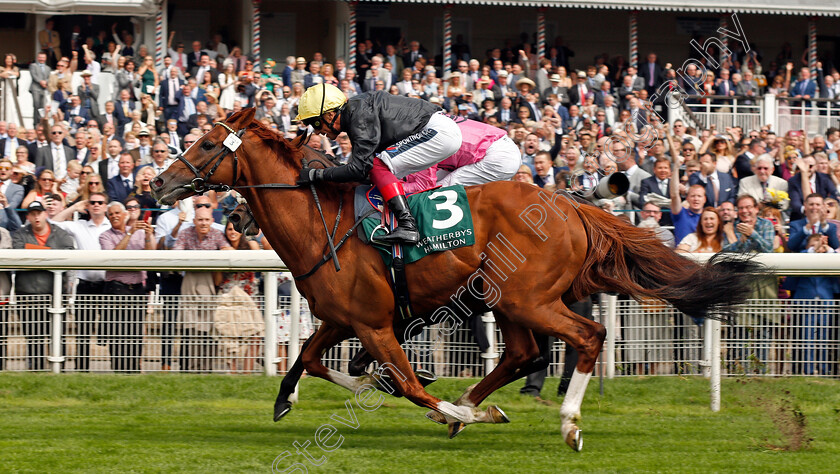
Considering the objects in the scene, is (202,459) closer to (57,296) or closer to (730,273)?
(57,296)

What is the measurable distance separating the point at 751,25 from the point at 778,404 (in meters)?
17.0

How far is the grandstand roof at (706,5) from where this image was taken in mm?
18734

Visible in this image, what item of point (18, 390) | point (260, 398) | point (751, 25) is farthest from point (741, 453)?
point (751, 25)

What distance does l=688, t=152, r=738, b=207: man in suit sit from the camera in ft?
31.0

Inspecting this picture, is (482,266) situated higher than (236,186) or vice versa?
(236,186)

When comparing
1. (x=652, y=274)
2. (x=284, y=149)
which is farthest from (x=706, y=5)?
(x=284, y=149)

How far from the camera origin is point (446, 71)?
17.7 meters

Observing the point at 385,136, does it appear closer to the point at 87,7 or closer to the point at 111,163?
the point at 111,163

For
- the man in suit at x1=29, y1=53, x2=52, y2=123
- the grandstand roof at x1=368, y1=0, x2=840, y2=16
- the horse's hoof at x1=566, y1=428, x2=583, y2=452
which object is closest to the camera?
the horse's hoof at x1=566, y1=428, x2=583, y2=452

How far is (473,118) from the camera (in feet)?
40.5

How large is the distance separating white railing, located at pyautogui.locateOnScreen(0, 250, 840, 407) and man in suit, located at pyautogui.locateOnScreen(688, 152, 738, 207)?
8.76 ft

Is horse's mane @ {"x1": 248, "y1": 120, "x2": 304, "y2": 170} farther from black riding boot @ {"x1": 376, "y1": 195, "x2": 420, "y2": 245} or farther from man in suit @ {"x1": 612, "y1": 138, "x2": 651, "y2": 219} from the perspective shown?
man in suit @ {"x1": 612, "y1": 138, "x2": 651, "y2": 219}

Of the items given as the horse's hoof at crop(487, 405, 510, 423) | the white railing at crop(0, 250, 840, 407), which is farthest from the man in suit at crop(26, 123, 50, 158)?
the horse's hoof at crop(487, 405, 510, 423)

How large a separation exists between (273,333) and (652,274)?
252cm
